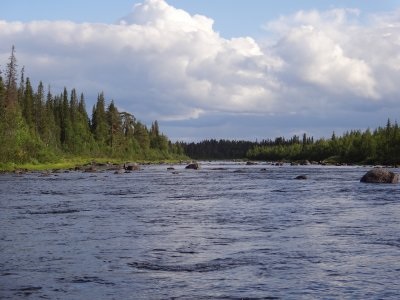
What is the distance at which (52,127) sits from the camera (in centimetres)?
14500

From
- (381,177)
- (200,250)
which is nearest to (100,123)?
(381,177)

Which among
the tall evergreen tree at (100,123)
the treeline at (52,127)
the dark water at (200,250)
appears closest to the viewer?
the dark water at (200,250)

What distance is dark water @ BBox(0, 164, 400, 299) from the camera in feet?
43.1

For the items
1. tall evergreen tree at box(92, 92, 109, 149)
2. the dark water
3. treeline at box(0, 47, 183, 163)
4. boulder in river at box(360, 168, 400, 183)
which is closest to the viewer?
the dark water

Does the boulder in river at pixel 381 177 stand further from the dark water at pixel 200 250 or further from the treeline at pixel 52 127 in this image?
the treeline at pixel 52 127

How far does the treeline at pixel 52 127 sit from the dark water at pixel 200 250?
60.0 m

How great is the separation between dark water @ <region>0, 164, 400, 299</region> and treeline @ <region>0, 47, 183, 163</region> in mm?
59991

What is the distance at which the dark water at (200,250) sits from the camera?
13.1 metres

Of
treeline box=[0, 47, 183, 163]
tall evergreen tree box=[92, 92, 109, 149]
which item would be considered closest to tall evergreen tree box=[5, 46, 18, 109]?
treeline box=[0, 47, 183, 163]

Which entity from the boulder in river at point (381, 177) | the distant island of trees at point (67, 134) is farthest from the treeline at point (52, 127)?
the boulder in river at point (381, 177)

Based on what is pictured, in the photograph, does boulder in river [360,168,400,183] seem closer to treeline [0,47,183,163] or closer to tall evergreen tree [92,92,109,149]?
treeline [0,47,183,163]

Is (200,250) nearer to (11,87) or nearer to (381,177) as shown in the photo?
(381,177)

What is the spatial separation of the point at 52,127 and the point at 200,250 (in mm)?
133450

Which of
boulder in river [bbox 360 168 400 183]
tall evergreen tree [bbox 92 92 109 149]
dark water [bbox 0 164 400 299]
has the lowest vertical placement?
dark water [bbox 0 164 400 299]
